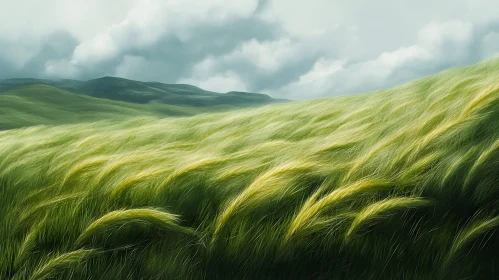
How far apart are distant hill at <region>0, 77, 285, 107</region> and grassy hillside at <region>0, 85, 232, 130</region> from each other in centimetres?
2016

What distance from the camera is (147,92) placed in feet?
245

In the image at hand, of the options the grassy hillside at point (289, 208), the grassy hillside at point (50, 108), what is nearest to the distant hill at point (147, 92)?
the grassy hillside at point (50, 108)

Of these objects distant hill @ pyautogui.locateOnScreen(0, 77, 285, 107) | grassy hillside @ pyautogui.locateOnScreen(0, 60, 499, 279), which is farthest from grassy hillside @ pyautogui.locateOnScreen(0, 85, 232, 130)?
grassy hillside @ pyautogui.locateOnScreen(0, 60, 499, 279)

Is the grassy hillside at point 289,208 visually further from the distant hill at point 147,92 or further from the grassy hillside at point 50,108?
the distant hill at point 147,92

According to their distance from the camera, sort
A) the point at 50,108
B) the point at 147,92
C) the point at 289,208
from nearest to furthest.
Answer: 1. the point at 289,208
2. the point at 50,108
3. the point at 147,92

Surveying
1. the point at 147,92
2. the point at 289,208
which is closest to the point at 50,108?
the point at 147,92

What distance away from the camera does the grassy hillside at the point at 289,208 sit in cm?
244

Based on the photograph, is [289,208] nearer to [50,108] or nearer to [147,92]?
[50,108]

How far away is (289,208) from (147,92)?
7404 cm

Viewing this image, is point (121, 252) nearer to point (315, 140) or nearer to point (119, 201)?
point (119, 201)

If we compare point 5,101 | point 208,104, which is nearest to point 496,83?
point 5,101

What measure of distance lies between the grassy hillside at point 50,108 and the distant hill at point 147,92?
20164mm

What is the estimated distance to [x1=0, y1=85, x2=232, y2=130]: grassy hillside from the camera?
102ft

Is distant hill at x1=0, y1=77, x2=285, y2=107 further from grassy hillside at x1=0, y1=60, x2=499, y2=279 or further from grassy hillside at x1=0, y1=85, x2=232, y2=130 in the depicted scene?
grassy hillside at x1=0, y1=60, x2=499, y2=279
